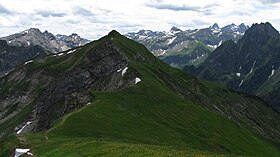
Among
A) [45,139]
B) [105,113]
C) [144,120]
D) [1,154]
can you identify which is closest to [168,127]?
[144,120]

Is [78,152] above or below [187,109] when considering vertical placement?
above

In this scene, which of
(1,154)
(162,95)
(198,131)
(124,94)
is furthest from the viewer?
(162,95)

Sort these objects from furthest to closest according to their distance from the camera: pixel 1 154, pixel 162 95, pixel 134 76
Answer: pixel 134 76 < pixel 162 95 < pixel 1 154

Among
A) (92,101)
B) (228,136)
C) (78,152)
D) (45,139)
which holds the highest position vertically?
(78,152)

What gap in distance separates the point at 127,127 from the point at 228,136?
5667 centimetres

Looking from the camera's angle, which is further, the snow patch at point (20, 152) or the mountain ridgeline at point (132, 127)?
the snow patch at point (20, 152)

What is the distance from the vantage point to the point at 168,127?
397 feet

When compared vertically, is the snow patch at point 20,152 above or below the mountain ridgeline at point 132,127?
above

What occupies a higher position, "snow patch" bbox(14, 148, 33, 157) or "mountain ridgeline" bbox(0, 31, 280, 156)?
"snow patch" bbox(14, 148, 33, 157)

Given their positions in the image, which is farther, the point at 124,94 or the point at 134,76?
the point at 134,76

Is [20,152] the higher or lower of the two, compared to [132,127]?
higher

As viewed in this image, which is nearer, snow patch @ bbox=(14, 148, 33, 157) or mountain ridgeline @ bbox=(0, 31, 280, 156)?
mountain ridgeline @ bbox=(0, 31, 280, 156)

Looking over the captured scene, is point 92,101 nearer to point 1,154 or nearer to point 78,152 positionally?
point 1,154

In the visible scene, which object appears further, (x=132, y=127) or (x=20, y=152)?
(x=132, y=127)
